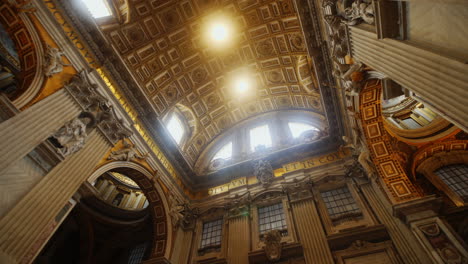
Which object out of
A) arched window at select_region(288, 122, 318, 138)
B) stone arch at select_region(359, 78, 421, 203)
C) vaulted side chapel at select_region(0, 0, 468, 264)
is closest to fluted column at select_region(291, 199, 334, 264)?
vaulted side chapel at select_region(0, 0, 468, 264)

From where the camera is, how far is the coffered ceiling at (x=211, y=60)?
11.6 m

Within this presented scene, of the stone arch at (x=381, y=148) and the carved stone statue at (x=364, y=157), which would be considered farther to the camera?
the carved stone statue at (x=364, y=157)

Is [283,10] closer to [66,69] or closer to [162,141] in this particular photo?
[162,141]

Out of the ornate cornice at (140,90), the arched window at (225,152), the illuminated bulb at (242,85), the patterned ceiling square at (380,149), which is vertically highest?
the illuminated bulb at (242,85)

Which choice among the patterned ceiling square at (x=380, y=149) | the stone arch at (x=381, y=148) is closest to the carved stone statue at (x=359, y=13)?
the stone arch at (x=381, y=148)

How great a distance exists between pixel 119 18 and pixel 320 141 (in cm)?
1187

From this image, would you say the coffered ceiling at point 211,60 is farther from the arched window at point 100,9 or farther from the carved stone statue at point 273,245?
the carved stone statue at point 273,245

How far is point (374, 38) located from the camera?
4.68 metres

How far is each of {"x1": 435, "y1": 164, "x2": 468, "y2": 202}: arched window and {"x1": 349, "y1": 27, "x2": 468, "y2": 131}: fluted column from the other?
9.54 metres

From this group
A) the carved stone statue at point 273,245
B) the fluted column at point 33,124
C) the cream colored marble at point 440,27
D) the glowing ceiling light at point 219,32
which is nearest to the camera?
the cream colored marble at point 440,27

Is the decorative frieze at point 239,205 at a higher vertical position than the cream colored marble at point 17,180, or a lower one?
higher

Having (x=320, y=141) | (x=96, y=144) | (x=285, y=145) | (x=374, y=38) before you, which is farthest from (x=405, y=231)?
(x=96, y=144)

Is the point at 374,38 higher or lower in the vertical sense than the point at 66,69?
lower

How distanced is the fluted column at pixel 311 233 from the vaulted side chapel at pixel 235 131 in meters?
0.06
